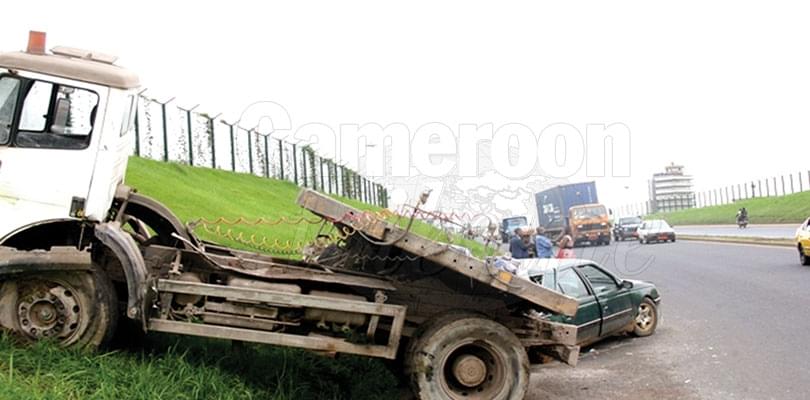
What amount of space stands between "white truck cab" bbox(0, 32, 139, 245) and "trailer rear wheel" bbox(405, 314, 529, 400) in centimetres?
286

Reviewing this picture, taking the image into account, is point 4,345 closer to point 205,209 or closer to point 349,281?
point 349,281

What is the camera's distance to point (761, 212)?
183ft

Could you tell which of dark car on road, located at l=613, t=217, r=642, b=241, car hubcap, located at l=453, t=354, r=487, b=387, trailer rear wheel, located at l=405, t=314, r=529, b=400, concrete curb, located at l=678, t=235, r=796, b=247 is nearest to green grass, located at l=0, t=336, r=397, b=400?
trailer rear wheel, located at l=405, t=314, r=529, b=400

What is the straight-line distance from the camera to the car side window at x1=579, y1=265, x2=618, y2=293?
10570mm

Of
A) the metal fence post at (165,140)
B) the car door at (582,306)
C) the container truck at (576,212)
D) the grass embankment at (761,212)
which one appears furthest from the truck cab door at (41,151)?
the grass embankment at (761,212)

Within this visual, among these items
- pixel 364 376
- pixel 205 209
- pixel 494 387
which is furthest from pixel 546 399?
pixel 205 209

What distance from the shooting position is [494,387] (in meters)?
6.35

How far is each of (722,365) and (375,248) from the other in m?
4.61

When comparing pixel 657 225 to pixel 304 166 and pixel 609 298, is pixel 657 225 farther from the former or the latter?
pixel 609 298

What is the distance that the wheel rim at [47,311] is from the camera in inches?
224

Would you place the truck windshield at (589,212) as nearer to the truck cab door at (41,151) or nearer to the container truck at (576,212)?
the container truck at (576,212)

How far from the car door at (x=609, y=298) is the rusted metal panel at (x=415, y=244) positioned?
14.3 ft

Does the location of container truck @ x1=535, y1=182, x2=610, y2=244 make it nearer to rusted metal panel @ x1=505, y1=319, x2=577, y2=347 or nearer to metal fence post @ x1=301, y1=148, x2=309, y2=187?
metal fence post @ x1=301, y1=148, x2=309, y2=187

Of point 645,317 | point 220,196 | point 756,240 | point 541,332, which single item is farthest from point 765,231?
point 541,332
